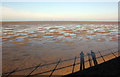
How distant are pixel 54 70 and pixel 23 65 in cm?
224

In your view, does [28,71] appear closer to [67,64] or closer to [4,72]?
[4,72]

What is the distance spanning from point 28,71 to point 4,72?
4.44 ft

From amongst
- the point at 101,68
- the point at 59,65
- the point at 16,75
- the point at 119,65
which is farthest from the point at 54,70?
the point at 119,65

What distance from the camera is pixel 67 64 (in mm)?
6727

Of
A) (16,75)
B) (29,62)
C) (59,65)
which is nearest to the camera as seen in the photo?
(16,75)

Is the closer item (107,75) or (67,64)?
(107,75)

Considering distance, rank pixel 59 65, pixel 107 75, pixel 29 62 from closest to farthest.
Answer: pixel 107 75 < pixel 59 65 < pixel 29 62

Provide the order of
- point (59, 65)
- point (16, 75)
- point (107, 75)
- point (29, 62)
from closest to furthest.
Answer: point (107, 75) → point (16, 75) → point (59, 65) → point (29, 62)

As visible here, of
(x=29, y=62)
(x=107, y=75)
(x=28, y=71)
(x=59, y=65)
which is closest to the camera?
(x=107, y=75)

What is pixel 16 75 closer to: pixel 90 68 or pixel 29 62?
pixel 29 62

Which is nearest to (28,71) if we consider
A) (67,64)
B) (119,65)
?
(67,64)

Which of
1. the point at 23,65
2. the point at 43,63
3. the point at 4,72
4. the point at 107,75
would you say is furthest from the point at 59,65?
the point at 4,72

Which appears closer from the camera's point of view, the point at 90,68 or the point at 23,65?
the point at 90,68

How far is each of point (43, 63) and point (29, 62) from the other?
3.43 ft
